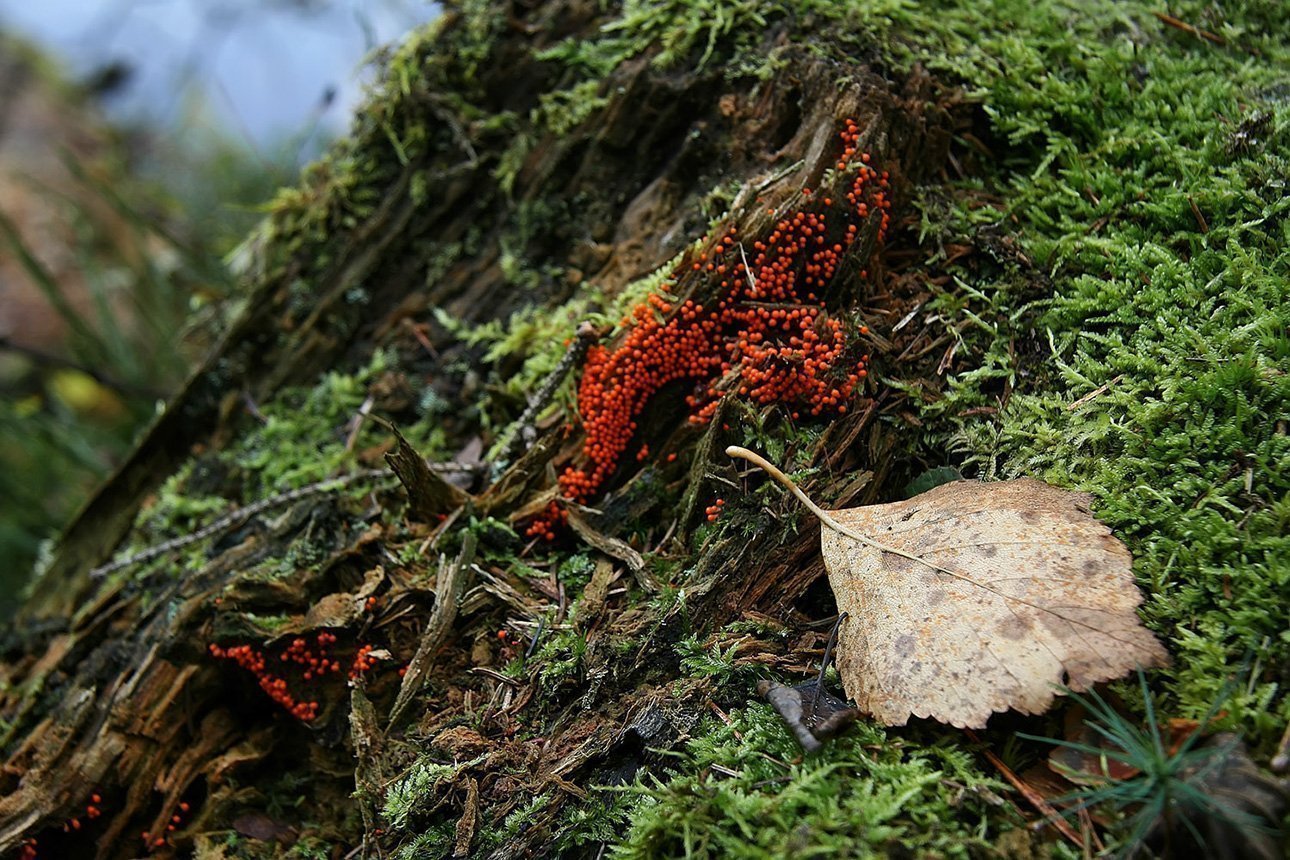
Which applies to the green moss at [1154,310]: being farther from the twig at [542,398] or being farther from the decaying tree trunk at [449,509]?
the twig at [542,398]

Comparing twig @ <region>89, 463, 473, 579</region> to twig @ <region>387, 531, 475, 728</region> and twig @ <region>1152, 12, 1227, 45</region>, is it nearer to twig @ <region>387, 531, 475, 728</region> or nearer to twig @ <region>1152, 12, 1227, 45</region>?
twig @ <region>387, 531, 475, 728</region>

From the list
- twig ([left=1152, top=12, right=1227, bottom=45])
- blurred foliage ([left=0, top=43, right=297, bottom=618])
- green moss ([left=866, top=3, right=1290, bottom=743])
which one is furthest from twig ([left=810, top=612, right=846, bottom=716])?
blurred foliage ([left=0, top=43, right=297, bottom=618])

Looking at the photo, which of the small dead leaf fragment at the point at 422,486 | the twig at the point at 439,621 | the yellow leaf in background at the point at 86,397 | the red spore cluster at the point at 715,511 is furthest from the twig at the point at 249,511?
the yellow leaf in background at the point at 86,397

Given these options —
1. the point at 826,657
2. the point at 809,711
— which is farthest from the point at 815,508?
the point at 809,711

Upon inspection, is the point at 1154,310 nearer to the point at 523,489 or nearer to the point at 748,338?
the point at 748,338

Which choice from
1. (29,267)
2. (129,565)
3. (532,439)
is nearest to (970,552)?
(532,439)
